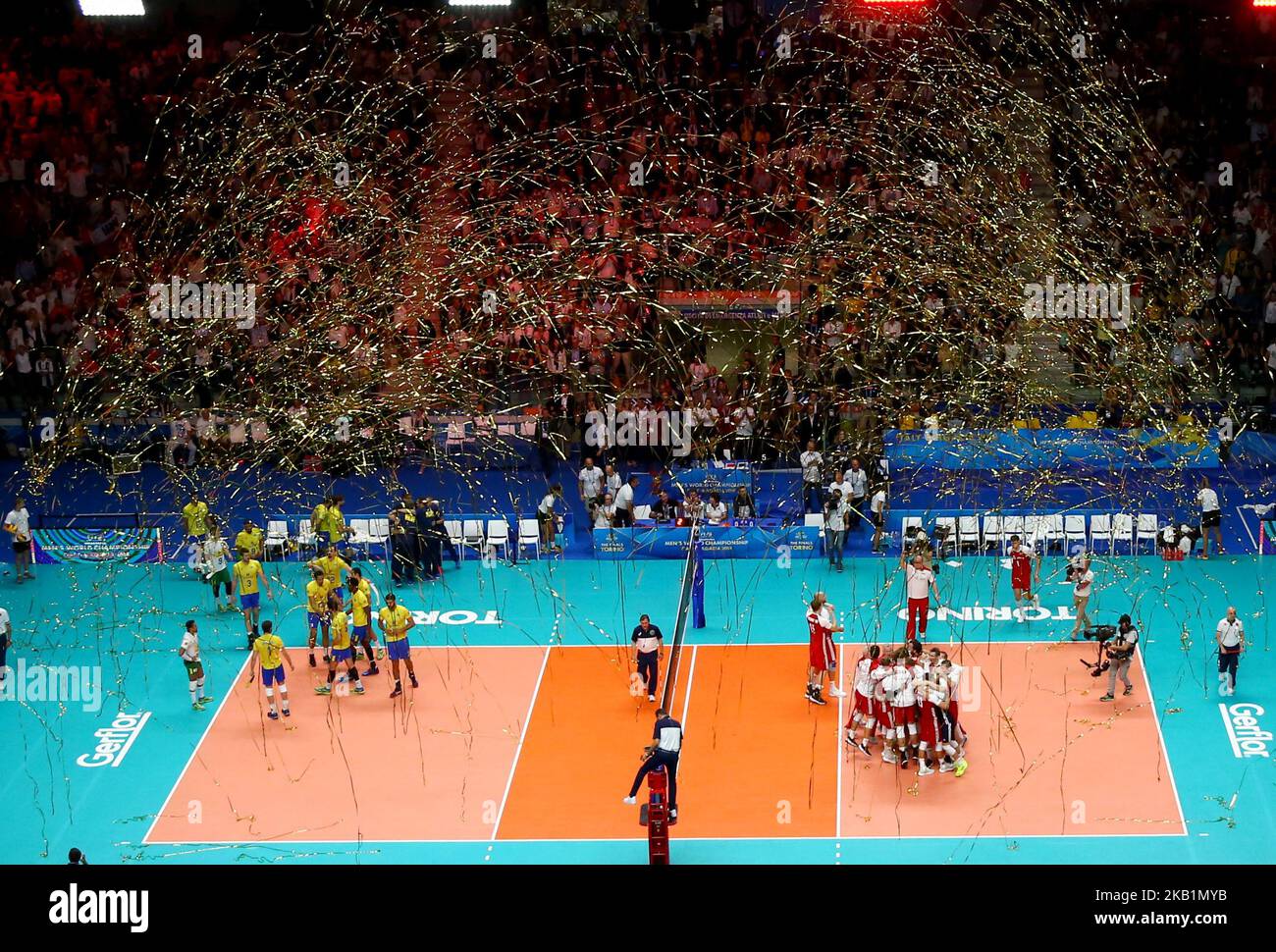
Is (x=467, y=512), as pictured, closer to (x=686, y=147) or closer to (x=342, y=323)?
(x=342, y=323)

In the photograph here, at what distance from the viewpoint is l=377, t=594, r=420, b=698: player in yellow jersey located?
16578mm

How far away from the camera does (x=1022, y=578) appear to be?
61.6 feet

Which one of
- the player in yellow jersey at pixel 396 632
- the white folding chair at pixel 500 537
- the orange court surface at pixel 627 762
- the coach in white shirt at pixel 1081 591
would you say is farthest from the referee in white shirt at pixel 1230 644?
the white folding chair at pixel 500 537

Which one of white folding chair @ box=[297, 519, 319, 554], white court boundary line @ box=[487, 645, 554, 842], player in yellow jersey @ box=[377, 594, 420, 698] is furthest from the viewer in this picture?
white folding chair @ box=[297, 519, 319, 554]

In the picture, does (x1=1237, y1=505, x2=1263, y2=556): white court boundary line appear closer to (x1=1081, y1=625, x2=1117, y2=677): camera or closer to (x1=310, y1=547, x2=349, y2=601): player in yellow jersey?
(x1=1081, y1=625, x2=1117, y2=677): camera

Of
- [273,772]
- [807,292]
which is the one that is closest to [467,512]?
[807,292]

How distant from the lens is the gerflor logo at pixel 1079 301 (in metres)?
15.6

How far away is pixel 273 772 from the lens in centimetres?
1544

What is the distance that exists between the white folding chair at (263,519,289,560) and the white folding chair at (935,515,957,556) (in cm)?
786

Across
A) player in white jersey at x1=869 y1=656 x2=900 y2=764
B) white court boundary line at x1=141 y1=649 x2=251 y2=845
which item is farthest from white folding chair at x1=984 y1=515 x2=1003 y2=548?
white court boundary line at x1=141 y1=649 x2=251 y2=845

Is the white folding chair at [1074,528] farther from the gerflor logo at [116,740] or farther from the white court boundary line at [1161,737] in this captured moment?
the gerflor logo at [116,740]

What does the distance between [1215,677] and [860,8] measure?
32.6 ft

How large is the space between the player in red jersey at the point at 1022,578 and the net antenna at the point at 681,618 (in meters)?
3.65
